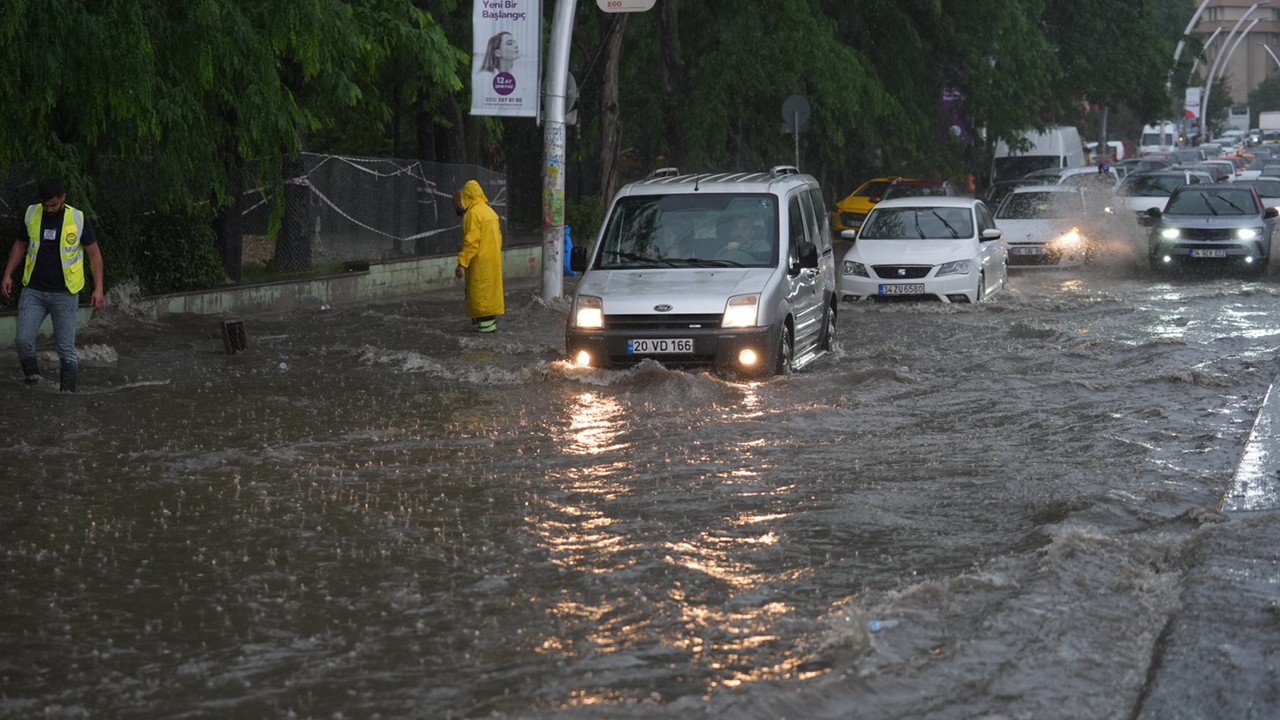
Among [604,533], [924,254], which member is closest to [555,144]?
[924,254]

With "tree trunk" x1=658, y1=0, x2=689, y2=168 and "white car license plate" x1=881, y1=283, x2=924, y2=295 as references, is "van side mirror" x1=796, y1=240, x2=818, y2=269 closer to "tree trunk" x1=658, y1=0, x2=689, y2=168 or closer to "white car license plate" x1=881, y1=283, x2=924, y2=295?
"white car license plate" x1=881, y1=283, x2=924, y2=295

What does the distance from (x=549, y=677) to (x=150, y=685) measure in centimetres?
132

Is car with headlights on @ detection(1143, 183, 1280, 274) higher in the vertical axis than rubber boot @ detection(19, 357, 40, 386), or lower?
higher

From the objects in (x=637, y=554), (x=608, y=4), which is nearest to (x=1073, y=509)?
(x=637, y=554)

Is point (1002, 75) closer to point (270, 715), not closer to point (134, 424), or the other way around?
point (134, 424)

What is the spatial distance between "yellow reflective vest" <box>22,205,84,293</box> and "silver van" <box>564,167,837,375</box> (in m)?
3.73

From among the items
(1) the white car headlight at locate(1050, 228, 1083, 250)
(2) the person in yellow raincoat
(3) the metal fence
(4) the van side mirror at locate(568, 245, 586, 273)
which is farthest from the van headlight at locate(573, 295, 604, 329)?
(1) the white car headlight at locate(1050, 228, 1083, 250)

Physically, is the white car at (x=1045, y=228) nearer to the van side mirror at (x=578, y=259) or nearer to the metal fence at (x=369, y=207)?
the metal fence at (x=369, y=207)

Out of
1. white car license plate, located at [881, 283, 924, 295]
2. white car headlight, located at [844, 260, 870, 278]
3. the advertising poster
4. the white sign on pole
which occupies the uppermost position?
the white sign on pole

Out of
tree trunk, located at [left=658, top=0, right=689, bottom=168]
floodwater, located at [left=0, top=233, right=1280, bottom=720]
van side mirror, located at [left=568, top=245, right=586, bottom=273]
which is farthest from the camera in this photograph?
tree trunk, located at [left=658, top=0, right=689, bottom=168]

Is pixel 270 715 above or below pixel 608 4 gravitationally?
below

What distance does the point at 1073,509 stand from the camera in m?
8.45

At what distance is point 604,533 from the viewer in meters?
8.00

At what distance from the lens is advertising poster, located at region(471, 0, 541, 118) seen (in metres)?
19.9
